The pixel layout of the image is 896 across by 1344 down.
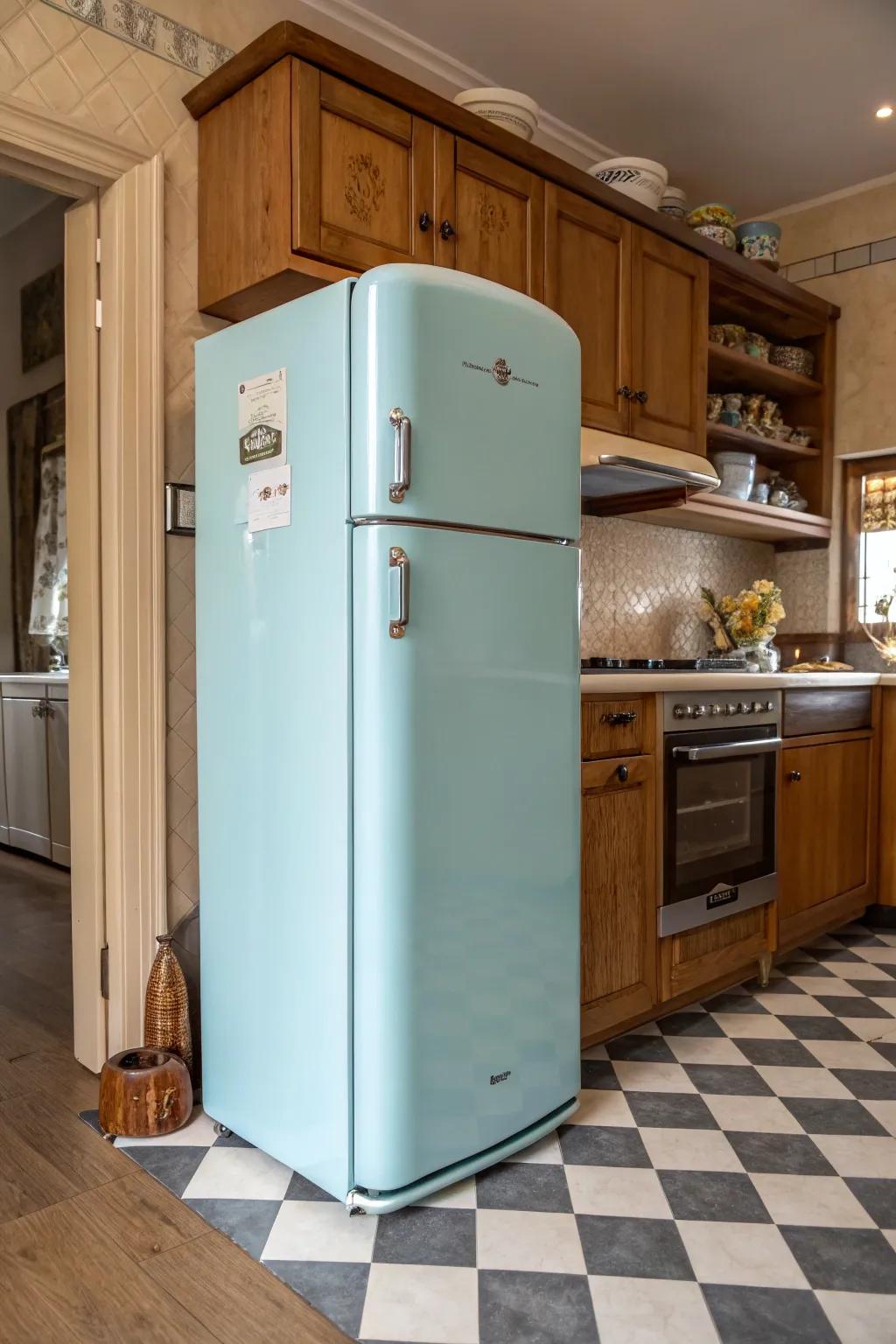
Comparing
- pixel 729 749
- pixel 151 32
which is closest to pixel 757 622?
pixel 729 749

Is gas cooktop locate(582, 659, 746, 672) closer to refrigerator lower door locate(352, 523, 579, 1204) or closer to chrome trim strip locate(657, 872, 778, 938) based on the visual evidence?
chrome trim strip locate(657, 872, 778, 938)

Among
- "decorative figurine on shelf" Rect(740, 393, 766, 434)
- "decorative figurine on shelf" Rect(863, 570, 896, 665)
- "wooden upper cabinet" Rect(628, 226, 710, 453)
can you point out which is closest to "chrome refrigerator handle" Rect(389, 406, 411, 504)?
"wooden upper cabinet" Rect(628, 226, 710, 453)

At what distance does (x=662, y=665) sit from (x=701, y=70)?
5.95ft

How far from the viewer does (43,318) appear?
463 centimetres

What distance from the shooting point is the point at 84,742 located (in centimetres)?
223

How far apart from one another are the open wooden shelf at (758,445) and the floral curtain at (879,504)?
0.28 metres

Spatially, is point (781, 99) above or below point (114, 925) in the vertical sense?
above

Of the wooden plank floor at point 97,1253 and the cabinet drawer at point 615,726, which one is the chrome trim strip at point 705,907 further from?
the wooden plank floor at point 97,1253

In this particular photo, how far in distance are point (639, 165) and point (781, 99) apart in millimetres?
577

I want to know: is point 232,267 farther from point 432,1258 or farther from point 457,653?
point 432,1258


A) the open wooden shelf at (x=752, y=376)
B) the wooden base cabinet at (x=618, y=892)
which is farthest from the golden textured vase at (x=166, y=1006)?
the open wooden shelf at (x=752, y=376)

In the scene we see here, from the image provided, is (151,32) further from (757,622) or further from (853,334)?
(853,334)

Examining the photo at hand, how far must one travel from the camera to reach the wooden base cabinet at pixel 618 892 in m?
2.27

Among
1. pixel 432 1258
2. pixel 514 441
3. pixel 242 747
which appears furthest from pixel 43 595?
pixel 432 1258
